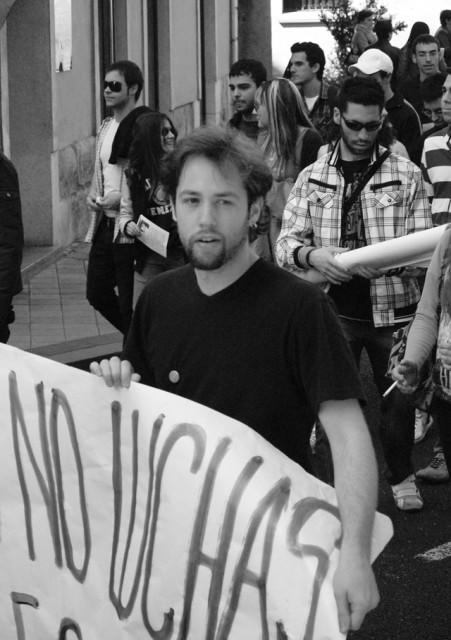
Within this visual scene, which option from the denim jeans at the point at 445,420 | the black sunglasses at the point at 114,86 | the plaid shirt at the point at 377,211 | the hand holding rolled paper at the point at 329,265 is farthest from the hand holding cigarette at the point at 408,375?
the black sunglasses at the point at 114,86

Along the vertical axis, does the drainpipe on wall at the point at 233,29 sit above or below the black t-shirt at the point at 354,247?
above

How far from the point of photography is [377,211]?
581 cm

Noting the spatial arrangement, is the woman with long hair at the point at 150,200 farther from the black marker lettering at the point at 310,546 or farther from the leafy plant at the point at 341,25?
the leafy plant at the point at 341,25

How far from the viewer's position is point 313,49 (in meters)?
11.1

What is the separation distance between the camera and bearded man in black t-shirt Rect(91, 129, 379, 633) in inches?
112

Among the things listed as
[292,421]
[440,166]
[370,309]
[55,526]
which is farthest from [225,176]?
[440,166]

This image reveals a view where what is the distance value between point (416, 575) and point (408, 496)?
74 cm

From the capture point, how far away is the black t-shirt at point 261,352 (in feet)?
9.38

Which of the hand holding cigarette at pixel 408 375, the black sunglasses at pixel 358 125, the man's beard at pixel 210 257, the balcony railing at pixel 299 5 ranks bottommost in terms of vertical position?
the hand holding cigarette at pixel 408 375

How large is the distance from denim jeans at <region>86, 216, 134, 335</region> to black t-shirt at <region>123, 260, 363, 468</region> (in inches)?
177

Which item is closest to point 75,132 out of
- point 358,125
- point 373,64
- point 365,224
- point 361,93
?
point 373,64

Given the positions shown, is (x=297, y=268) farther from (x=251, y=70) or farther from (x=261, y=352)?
(x=251, y=70)

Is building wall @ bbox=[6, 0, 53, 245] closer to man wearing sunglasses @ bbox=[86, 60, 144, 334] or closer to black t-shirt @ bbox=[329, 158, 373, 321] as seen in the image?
man wearing sunglasses @ bbox=[86, 60, 144, 334]

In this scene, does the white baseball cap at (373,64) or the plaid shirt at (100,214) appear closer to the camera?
the plaid shirt at (100,214)
